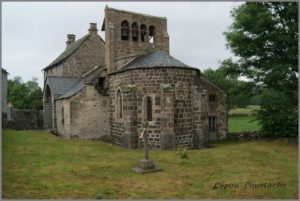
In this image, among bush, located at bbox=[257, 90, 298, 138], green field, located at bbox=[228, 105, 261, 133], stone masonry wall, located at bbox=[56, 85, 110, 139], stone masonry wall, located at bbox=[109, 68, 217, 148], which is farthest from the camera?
green field, located at bbox=[228, 105, 261, 133]

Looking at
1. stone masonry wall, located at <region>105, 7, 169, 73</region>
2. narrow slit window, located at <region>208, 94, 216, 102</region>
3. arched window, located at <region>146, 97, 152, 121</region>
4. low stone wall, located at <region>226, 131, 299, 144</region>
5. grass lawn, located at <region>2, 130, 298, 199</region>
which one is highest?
stone masonry wall, located at <region>105, 7, 169, 73</region>

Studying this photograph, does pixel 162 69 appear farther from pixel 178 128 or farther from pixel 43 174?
pixel 43 174

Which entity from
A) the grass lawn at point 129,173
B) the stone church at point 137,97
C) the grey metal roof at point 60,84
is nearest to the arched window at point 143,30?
the stone church at point 137,97

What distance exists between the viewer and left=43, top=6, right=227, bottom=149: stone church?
63.3ft

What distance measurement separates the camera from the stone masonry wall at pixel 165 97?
1900cm

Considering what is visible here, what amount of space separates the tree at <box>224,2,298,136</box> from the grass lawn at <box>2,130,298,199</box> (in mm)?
3958

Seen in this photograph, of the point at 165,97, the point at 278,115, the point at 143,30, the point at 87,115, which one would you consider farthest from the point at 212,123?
the point at 87,115

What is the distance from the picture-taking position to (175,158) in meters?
15.9

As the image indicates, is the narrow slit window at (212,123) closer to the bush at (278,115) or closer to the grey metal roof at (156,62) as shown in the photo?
the bush at (278,115)

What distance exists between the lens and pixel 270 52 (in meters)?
21.5

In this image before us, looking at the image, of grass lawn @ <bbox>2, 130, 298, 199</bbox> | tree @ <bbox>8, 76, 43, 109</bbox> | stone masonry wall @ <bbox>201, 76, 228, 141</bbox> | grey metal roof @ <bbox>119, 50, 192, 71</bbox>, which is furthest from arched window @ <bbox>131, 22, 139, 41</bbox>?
tree @ <bbox>8, 76, 43, 109</bbox>

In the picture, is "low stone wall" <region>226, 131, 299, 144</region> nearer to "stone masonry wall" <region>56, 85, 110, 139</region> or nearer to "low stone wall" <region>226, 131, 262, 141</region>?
"low stone wall" <region>226, 131, 262, 141</region>

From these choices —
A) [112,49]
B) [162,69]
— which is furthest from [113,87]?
[162,69]

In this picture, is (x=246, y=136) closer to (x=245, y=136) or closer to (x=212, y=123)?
(x=245, y=136)
